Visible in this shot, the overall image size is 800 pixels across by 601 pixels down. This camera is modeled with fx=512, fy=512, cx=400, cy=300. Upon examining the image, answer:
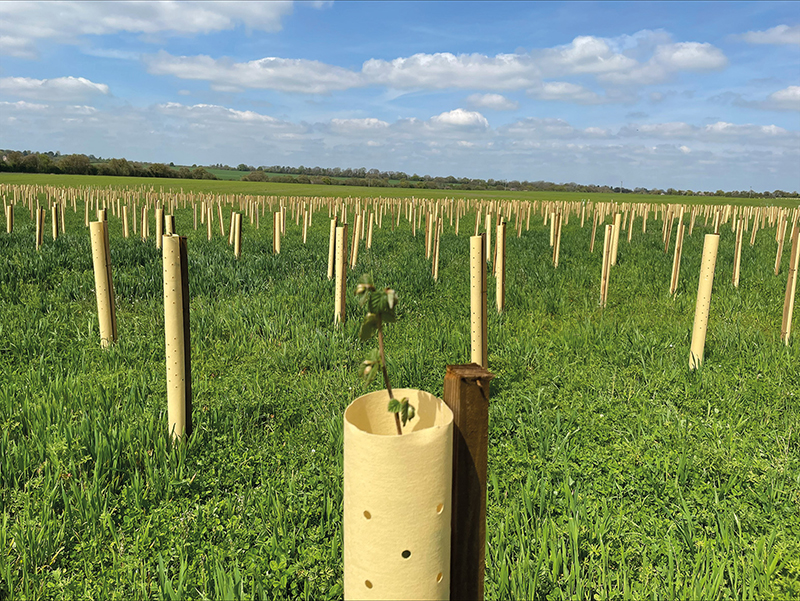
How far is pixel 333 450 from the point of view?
3449 mm

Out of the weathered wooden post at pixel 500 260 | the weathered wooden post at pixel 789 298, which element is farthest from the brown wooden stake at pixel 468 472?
the weathered wooden post at pixel 789 298

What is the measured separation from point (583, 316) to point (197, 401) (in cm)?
507

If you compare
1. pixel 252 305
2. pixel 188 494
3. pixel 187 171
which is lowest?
pixel 188 494

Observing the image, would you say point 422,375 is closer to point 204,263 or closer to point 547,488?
point 547,488

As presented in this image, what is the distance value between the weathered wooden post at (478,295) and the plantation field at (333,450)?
1.78 feet

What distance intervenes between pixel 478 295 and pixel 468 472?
2808mm

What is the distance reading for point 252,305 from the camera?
21.1 ft

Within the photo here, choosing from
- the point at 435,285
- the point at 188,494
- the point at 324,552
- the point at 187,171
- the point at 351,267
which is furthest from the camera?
the point at 187,171

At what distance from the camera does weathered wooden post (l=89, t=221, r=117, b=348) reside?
451cm

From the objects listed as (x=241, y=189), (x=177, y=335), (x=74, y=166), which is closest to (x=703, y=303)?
(x=177, y=335)

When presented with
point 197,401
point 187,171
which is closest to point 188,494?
point 197,401

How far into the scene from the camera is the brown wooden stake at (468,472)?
133 cm

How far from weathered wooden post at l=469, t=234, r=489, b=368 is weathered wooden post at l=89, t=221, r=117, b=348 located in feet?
10.4

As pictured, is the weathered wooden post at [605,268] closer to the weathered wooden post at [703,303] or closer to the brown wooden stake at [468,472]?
the weathered wooden post at [703,303]
